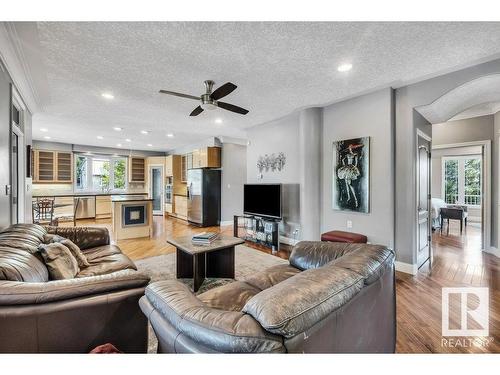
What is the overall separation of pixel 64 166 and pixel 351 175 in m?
8.65

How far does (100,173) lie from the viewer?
27.8 ft

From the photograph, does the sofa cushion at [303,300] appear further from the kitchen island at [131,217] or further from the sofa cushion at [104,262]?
the kitchen island at [131,217]

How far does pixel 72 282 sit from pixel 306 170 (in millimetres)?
3545

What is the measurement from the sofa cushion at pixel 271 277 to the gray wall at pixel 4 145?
2.50 metres

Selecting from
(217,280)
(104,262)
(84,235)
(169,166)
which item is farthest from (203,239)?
(169,166)

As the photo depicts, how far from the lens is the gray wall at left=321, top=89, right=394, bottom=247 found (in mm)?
3258

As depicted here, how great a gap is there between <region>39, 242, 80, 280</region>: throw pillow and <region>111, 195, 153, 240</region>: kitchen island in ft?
10.8

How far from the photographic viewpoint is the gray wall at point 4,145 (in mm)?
2287

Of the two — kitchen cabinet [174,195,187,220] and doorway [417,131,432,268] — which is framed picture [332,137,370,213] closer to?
doorway [417,131,432,268]

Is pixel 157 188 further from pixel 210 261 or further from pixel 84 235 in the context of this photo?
pixel 210 261
